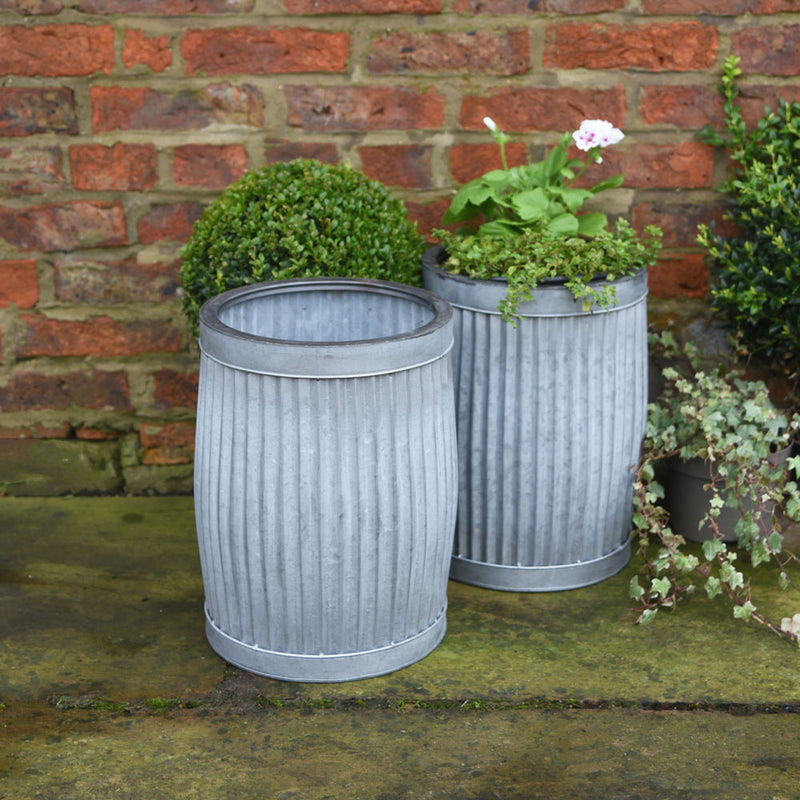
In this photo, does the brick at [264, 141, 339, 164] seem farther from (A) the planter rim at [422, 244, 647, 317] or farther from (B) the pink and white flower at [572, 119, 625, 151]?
(B) the pink and white flower at [572, 119, 625, 151]

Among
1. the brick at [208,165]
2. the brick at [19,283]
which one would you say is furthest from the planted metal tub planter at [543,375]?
the brick at [19,283]

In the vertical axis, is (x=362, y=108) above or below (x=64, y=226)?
above

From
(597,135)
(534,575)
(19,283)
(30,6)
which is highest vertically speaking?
(30,6)

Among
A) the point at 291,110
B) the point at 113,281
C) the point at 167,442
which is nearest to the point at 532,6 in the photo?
the point at 291,110

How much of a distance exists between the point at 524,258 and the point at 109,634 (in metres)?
1.23

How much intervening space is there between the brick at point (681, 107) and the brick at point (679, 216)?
21cm

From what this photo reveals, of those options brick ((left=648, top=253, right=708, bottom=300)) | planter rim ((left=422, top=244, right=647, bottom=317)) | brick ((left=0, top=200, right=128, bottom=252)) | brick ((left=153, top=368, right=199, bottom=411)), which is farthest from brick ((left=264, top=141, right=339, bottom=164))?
brick ((left=648, top=253, right=708, bottom=300))

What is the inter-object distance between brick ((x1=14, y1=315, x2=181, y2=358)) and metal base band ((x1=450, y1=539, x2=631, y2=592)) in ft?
3.34

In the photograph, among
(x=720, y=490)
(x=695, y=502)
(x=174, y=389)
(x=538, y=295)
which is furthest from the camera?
(x=174, y=389)

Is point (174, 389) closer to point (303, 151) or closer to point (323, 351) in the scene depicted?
point (303, 151)

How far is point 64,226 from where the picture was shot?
292 cm

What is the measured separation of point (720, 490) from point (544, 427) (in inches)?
21.7

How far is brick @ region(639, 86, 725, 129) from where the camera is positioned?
2.80m

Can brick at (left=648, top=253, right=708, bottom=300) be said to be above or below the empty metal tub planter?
above
